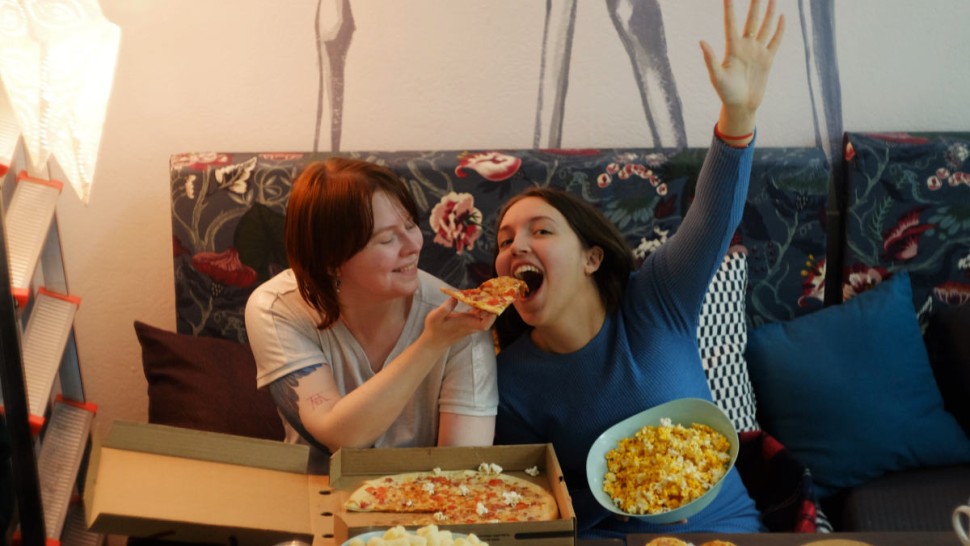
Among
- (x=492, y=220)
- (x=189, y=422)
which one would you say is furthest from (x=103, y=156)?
(x=492, y=220)

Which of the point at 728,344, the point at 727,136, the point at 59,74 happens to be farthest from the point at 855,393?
the point at 59,74

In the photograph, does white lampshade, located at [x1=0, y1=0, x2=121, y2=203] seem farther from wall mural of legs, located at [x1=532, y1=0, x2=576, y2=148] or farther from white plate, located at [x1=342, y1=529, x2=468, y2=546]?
wall mural of legs, located at [x1=532, y1=0, x2=576, y2=148]

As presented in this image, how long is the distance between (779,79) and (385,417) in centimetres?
149

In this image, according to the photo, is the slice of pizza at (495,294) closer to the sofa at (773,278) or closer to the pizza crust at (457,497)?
the pizza crust at (457,497)

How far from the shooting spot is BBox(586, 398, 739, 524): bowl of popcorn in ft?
5.52

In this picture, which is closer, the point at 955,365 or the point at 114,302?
the point at 955,365

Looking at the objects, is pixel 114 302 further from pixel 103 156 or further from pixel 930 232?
pixel 930 232

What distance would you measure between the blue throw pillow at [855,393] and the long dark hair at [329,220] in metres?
1.06

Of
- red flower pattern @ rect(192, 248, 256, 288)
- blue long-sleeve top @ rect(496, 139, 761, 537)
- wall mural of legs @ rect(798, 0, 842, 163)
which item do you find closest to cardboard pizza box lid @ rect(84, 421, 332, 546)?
blue long-sleeve top @ rect(496, 139, 761, 537)

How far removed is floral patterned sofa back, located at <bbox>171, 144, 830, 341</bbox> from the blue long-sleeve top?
1.49ft

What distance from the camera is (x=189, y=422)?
2.33 meters

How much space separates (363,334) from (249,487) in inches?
18.2

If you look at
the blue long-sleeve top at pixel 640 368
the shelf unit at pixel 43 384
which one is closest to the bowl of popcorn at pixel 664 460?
the blue long-sleeve top at pixel 640 368

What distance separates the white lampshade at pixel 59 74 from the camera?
181 cm
